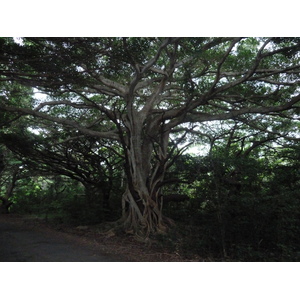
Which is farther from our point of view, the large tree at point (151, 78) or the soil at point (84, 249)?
the large tree at point (151, 78)

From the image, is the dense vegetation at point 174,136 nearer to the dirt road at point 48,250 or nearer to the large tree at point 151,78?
the large tree at point 151,78

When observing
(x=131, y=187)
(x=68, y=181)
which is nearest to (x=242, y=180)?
(x=131, y=187)

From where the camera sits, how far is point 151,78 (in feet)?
17.6

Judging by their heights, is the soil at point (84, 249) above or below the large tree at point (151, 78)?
below

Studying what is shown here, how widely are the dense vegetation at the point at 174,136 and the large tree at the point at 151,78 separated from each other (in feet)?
0.07

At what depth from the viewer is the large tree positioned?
390 cm

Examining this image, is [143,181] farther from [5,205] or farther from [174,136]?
[5,205]

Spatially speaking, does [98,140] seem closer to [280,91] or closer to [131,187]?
[131,187]

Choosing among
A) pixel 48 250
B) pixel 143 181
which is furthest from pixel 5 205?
pixel 48 250

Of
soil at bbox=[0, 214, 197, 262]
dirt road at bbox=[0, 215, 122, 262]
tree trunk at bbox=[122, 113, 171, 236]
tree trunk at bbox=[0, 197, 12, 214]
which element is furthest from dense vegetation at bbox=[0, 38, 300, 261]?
tree trunk at bbox=[0, 197, 12, 214]

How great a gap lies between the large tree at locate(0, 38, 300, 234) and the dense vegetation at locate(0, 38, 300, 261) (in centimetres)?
2

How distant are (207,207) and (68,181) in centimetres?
571

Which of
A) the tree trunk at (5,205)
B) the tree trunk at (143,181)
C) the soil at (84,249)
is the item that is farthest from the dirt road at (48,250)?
the tree trunk at (5,205)

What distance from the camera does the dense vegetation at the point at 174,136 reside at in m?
3.83
